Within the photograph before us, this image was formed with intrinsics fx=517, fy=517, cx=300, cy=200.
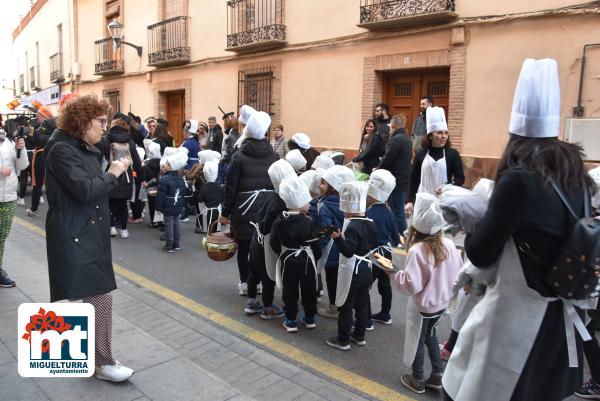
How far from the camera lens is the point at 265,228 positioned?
4574 millimetres

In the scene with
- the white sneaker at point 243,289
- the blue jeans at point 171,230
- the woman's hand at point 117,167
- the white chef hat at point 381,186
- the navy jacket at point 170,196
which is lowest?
the white sneaker at point 243,289

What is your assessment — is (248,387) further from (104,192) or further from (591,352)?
(591,352)

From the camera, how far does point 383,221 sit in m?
4.32

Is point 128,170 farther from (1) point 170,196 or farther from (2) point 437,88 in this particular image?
(2) point 437,88

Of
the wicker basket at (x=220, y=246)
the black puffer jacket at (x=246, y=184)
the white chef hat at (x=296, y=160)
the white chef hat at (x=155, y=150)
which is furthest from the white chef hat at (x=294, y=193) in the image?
the white chef hat at (x=155, y=150)

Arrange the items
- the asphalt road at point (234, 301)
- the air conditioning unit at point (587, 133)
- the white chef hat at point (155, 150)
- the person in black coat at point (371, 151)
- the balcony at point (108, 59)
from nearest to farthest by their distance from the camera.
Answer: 1. the asphalt road at point (234, 301)
2. the air conditioning unit at point (587, 133)
3. the person in black coat at point (371, 151)
4. the white chef hat at point (155, 150)
5. the balcony at point (108, 59)

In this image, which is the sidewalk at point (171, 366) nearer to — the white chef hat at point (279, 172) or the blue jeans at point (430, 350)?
the blue jeans at point (430, 350)

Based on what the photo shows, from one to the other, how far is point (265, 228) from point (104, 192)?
1717 mm

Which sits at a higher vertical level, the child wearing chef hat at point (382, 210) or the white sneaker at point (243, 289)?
the child wearing chef hat at point (382, 210)

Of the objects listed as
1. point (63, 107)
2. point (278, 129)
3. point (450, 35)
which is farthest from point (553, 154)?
point (278, 129)

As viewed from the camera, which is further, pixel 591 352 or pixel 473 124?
pixel 473 124

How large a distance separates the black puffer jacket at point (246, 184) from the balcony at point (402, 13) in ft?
21.6

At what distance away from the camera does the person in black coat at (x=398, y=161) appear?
→ 771 centimetres

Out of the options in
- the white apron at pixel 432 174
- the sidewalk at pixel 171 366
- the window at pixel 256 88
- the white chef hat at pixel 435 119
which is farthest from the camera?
the window at pixel 256 88
